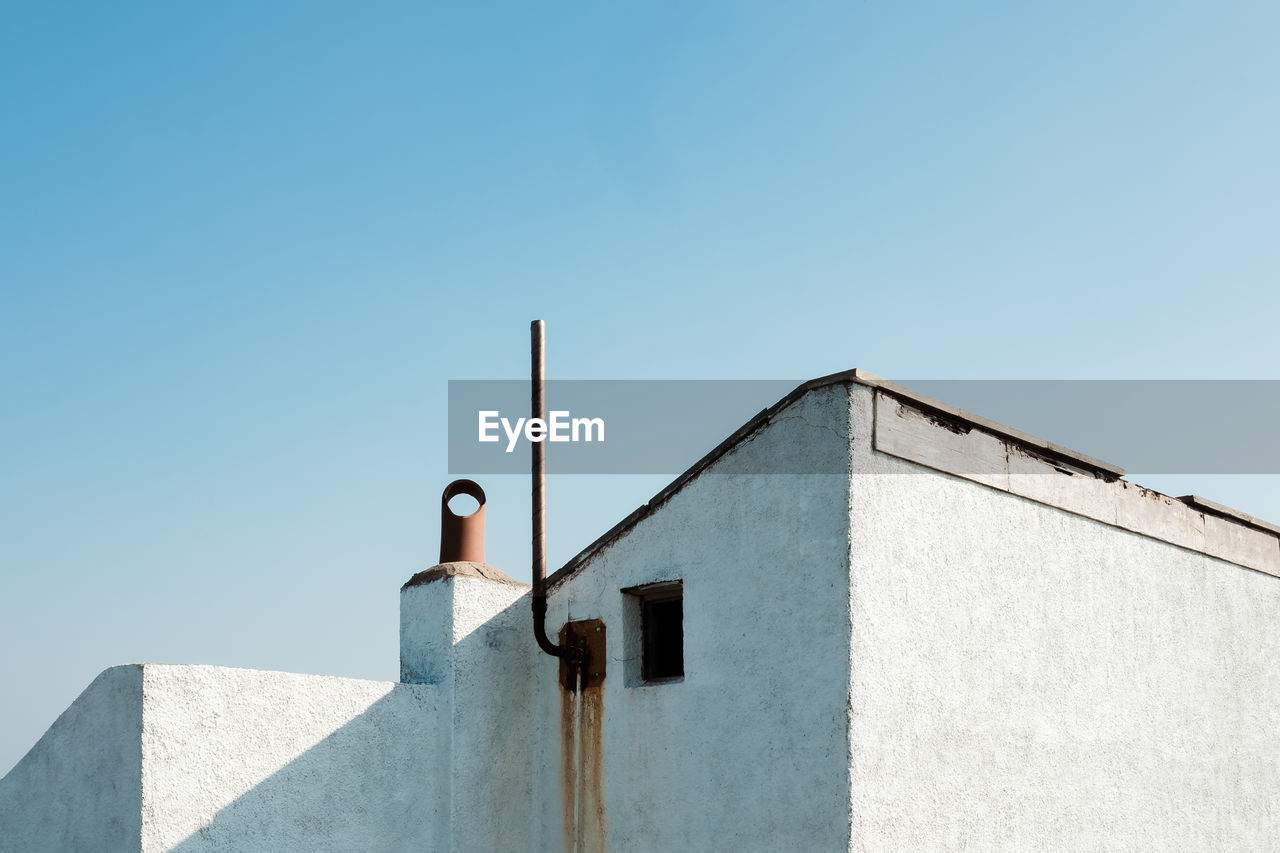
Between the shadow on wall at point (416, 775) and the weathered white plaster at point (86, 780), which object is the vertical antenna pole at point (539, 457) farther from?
the weathered white plaster at point (86, 780)

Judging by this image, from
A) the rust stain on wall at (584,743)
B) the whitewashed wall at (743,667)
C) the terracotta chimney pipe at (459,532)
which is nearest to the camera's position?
the whitewashed wall at (743,667)

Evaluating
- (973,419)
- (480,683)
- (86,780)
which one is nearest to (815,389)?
(973,419)

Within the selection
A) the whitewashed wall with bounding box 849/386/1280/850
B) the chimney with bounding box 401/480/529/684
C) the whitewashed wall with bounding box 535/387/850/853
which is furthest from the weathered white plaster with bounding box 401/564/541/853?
the whitewashed wall with bounding box 849/386/1280/850

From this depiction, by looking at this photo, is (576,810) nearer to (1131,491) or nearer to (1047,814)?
(1047,814)

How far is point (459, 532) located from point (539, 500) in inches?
26.8

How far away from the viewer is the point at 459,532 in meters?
9.38

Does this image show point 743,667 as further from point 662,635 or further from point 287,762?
point 287,762

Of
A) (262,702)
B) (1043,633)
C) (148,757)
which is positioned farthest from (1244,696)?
(148,757)

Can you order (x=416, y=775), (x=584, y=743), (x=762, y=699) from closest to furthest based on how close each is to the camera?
(x=762, y=699) → (x=416, y=775) → (x=584, y=743)

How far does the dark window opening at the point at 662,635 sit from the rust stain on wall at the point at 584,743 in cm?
31

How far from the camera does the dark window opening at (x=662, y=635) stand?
8.77 meters

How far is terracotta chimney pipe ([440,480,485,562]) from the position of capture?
9.36 m

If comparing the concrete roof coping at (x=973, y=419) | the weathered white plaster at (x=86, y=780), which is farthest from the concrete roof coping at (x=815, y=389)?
the weathered white plaster at (x=86, y=780)

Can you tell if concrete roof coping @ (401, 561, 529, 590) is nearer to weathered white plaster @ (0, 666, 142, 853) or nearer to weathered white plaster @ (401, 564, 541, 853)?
weathered white plaster @ (401, 564, 541, 853)
